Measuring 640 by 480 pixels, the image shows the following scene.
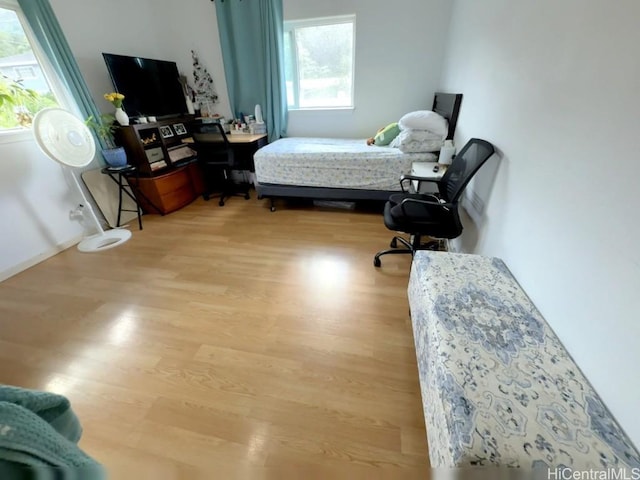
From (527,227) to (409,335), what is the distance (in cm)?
85

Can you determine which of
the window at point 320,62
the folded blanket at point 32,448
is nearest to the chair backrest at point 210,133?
the window at point 320,62

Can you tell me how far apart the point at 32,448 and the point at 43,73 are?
3.53 meters

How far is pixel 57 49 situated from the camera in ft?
7.72

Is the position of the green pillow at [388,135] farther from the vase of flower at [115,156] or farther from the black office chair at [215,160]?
the vase of flower at [115,156]

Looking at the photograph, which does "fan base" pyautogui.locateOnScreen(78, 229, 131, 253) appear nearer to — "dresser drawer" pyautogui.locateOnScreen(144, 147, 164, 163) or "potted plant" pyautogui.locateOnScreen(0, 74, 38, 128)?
"dresser drawer" pyautogui.locateOnScreen(144, 147, 164, 163)

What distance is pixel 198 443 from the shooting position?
43.6 inches

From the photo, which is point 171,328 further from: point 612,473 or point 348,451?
point 612,473

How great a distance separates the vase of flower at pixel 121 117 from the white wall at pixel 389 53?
2241 mm

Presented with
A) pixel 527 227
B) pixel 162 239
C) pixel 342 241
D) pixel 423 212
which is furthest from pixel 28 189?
pixel 527 227

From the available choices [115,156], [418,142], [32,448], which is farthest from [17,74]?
[418,142]

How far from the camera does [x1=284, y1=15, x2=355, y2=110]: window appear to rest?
3.23 m

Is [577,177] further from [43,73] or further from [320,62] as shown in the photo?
[43,73]

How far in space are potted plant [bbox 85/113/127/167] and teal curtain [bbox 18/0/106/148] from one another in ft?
0.29

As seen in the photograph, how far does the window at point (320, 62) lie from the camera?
3232 mm
